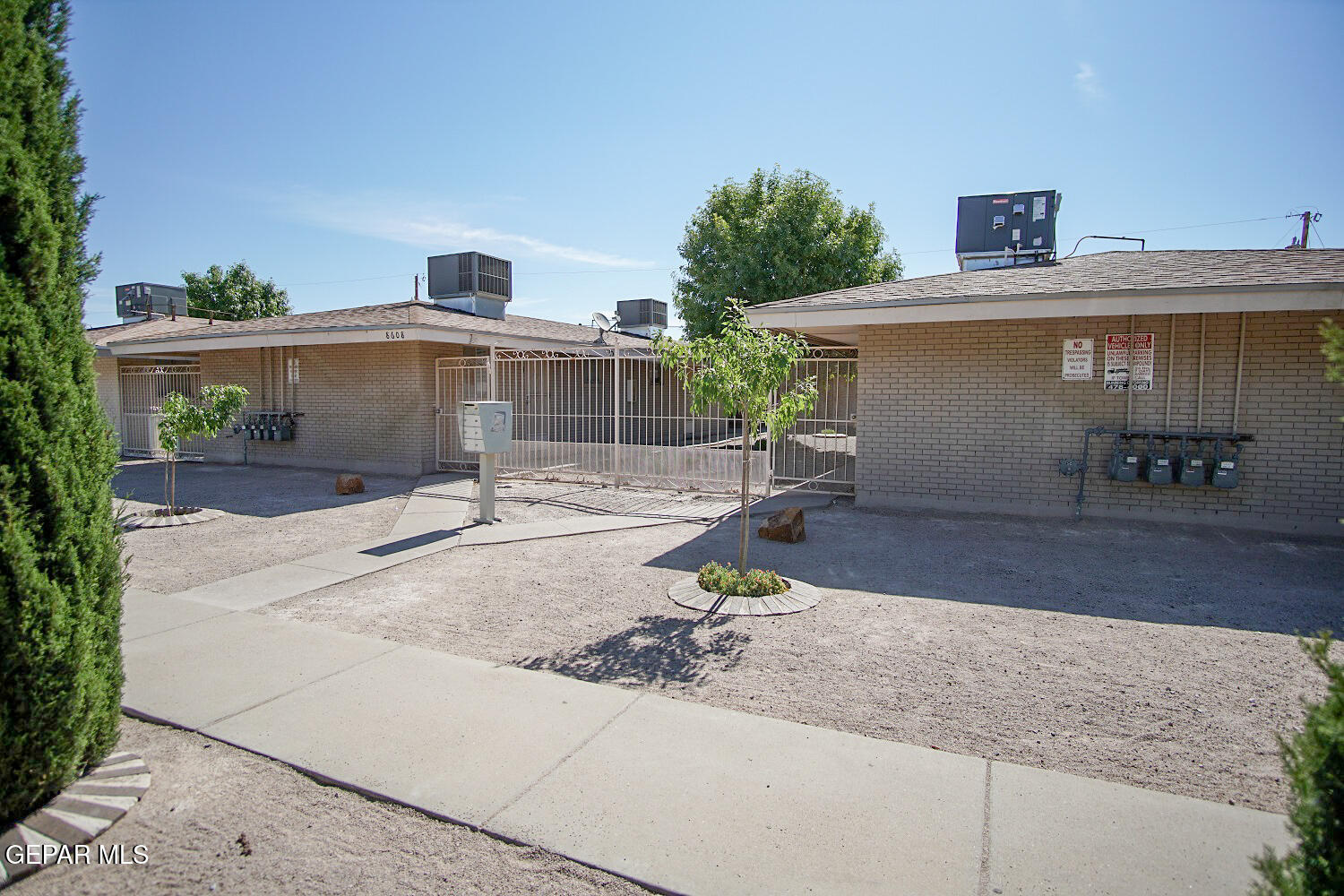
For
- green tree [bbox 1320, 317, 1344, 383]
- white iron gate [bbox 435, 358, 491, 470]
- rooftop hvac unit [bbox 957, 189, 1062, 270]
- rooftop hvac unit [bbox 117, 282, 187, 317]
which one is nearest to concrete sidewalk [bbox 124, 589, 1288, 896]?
green tree [bbox 1320, 317, 1344, 383]

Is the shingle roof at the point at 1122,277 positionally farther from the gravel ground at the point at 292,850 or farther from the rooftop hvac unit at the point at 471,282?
the rooftop hvac unit at the point at 471,282

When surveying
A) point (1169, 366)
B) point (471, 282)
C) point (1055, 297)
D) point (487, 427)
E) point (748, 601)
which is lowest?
point (748, 601)

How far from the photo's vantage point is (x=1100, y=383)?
9.36m

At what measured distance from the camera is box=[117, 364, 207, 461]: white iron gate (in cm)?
1870

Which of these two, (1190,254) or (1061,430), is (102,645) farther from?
(1190,254)

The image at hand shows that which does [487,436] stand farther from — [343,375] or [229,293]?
[229,293]

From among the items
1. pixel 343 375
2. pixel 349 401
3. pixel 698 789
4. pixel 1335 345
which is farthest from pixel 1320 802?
pixel 343 375

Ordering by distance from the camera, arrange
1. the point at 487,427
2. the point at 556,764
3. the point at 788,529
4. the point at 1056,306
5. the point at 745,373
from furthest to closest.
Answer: the point at 487,427
the point at 1056,306
the point at 788,529
the point at 745,373
the point at 556,764

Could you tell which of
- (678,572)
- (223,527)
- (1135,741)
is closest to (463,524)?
(223,527)

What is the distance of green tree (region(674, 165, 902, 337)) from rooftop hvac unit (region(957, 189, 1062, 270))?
7.22 m

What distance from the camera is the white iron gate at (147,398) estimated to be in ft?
61.4

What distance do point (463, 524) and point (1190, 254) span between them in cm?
1135

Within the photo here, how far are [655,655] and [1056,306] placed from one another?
681cm

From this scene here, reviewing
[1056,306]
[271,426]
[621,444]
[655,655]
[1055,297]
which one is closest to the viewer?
[655,655]
